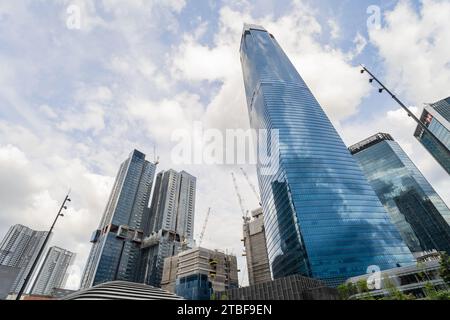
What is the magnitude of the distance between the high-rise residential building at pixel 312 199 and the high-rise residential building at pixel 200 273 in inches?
1434

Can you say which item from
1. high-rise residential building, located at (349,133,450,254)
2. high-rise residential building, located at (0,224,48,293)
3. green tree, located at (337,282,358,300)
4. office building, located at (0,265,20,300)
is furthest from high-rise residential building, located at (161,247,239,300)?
high-rise residential building, located at (349,133,450,254)

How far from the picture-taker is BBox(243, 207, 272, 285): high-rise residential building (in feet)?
551

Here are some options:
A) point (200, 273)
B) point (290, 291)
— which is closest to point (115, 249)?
point (200, 273)

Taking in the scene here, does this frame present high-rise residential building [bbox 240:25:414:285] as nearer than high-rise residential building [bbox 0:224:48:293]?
Yes

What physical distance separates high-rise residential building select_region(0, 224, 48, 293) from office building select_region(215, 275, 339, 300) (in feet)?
584

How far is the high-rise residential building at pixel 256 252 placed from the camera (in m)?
168

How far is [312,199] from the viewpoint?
337 ft

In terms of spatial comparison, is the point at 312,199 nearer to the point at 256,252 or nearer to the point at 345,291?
the point at 345,291

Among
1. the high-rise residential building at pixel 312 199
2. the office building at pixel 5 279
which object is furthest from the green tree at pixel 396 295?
the office building at pixel 5 279

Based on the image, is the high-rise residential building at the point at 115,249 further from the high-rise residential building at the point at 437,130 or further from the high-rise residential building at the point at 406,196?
the high-rise residential building at the point at 437,130

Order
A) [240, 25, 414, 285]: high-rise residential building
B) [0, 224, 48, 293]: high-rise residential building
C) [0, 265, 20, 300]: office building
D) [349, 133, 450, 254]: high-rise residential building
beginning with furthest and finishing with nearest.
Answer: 1. [0, 224, 48, 293]: high-rise residential building
2. [349, 133, 450, 254]: high-rise residential building
3. [240, 25, 414, 285]: high-rise residential building
4. [0, 265, 20, 300]: office building

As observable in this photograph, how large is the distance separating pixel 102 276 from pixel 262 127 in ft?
483

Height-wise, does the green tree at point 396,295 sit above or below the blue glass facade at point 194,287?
below

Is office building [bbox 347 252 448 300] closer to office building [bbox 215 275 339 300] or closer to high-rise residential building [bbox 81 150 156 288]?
office building [bbox 215 275 339 300]
